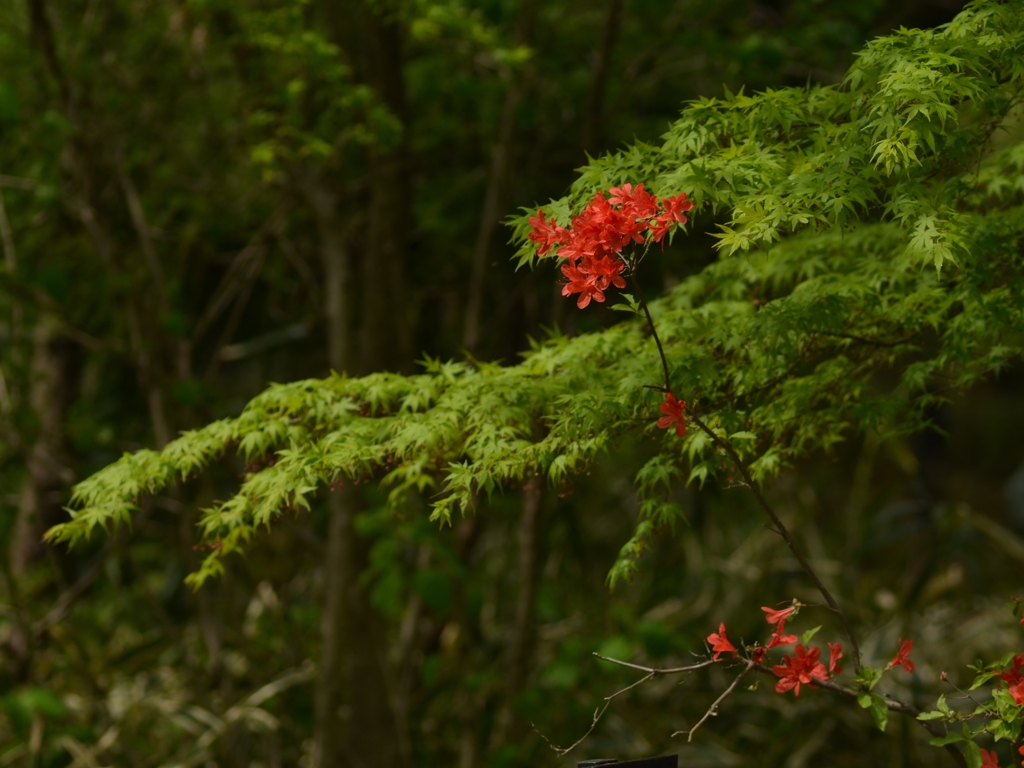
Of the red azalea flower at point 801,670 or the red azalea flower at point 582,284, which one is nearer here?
the red azalea flower at point 582,284

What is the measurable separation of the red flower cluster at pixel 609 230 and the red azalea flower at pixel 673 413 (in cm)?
22

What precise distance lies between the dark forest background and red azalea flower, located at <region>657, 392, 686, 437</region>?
1.65 metres

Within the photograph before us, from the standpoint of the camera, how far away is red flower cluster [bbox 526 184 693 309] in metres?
1.63

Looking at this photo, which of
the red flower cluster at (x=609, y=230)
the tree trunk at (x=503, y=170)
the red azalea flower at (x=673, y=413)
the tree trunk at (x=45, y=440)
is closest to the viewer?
the red flower cluster at (x=609, y=230)

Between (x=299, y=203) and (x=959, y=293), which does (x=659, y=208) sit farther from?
(x=299, y=203)

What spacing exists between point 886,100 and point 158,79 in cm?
373

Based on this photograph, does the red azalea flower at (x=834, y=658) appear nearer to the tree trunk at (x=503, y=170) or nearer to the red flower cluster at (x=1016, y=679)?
the red flower cluster at (x=1016, y=679)

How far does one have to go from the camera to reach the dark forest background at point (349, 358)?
146 inches

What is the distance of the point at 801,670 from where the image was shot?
1870 millimetres

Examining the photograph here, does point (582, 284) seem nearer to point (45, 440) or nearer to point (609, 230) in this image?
point (609, 230)

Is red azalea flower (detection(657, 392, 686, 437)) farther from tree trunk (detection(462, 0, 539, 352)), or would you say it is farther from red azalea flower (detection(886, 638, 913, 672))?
tree trunk (detection(462, 0, 539, 352))

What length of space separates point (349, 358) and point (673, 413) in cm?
216

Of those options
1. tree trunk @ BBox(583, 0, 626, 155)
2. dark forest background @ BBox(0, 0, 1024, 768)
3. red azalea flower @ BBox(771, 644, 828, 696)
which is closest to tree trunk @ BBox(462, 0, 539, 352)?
dark forest background @ BBox(0, 0, 1024, 768)

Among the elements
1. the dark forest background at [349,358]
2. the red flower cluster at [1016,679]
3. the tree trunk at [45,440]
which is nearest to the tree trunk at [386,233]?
the dark forest background at [349,358]
